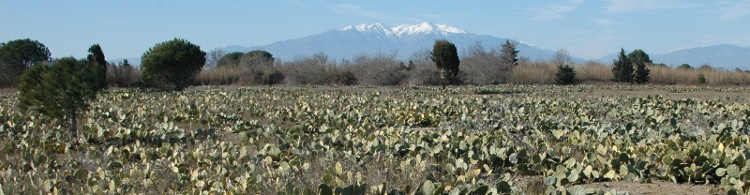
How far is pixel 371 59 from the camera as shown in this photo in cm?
4319

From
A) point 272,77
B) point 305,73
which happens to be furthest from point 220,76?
point 305,73

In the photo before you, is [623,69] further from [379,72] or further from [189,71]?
[189,71]

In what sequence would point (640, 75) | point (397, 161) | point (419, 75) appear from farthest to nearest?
1. point (640, 75)
2. point (419, 75)
3. point (397, 161)

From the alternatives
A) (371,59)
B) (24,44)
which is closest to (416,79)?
(371,59)

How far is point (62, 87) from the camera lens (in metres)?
8.91

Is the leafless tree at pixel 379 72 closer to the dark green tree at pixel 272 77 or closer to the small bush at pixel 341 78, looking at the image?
the small bush at pixel 341 78

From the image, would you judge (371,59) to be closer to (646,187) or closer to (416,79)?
(416,79)

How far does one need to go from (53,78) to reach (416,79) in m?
29.1

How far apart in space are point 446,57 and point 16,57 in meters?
18.9

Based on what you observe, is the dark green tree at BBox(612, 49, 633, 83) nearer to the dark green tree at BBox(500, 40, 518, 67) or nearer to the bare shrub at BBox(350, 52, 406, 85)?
the dark green tree at BBox(500, 40, 518, 67)

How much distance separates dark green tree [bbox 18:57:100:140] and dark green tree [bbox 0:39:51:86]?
22.4 metres

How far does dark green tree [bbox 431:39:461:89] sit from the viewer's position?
28.2m

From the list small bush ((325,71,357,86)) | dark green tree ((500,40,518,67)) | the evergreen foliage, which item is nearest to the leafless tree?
small bush ((325,71,357,86))

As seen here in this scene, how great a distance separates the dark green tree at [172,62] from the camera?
25.5 m
